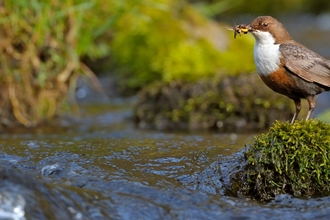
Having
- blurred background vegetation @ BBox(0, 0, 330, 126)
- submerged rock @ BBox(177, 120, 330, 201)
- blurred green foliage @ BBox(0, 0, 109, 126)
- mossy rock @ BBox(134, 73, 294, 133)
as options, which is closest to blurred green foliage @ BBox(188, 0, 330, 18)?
blurred background vegetation @ BBox(0, 0, 330, 126)

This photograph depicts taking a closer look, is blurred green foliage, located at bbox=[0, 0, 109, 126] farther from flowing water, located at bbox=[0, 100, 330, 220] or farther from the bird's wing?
the bird's wing

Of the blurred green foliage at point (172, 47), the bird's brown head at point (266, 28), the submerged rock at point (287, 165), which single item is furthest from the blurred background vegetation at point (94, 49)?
the submerged rock at point (287, 165)

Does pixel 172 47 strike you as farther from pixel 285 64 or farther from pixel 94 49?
pixel 285 64

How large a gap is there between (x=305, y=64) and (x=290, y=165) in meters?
1.27

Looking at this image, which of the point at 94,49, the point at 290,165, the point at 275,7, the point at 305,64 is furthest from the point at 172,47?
the point at 275,7

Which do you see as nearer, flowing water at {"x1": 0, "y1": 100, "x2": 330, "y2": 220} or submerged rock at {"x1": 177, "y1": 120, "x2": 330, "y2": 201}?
flowing water at {"x1": 0, "y1": 100, "x2": 330, "y2": 220}

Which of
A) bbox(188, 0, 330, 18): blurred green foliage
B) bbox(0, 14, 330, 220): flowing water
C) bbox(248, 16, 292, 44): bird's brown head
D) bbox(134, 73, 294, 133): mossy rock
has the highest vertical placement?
bbox(188, 0, 330, 18): blurred green foliage

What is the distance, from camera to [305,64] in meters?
4.64

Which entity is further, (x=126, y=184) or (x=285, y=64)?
(x=285, y=64)

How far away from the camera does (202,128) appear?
6887 mm

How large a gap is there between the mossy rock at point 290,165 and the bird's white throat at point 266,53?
0.89 meters

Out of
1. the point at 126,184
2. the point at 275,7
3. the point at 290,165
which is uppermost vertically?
the point at 275,7

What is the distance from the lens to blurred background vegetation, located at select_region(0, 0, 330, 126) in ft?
20.7

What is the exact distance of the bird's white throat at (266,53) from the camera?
4508 mm
